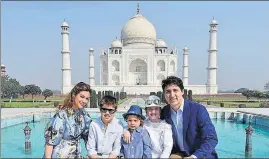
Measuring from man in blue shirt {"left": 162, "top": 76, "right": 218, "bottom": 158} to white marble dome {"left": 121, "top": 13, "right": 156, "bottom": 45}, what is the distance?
29.6 m

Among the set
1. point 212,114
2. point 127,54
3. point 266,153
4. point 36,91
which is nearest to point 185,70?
point 127,54

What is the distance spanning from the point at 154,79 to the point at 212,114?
64.7 feet

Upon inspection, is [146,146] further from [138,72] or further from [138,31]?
Result: [138,31]

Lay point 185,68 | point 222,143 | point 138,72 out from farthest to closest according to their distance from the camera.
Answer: point 138,72, point 185,68, point 222,143

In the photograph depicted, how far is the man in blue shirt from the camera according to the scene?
84.0 inches

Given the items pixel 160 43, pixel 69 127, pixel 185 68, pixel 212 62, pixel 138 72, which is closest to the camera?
pixel 69 127

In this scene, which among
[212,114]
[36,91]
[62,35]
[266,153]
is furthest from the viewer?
[62,35]

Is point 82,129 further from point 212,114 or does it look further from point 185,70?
point 185,70

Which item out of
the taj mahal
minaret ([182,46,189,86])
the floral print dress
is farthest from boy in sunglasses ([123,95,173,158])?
minaret ([182,46,189,86])

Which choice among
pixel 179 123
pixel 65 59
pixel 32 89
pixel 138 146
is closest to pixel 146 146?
pixel 138 146

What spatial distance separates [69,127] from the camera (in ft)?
6.84

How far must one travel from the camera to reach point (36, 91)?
69.1ft

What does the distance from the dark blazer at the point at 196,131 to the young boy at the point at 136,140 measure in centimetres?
23

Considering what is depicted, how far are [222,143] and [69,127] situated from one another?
4933mm
